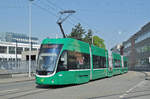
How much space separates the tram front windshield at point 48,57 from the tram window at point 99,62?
274 inches

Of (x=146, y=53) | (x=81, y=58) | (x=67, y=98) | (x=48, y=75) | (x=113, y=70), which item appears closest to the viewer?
(x=67, y=98)

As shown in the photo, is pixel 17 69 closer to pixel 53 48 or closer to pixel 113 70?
pixel 113 70

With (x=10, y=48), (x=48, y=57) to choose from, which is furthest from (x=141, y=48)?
(x=48, y=57)

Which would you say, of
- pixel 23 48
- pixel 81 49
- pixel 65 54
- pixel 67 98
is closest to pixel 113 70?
pixel 81 49

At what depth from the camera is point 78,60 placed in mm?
17391

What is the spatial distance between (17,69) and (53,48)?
50.0ft

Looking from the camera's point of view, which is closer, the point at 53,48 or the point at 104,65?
the point at 53,48

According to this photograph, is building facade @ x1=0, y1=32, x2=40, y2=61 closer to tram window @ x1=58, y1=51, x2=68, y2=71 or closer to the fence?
the fence

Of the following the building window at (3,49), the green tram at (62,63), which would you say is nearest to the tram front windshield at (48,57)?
the green tram at (62,63)

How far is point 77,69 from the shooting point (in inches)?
664

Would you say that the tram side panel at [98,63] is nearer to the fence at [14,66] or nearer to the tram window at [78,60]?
the tram window at [78,60]

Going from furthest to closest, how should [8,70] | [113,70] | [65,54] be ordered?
[113,70], [8,70], [65,54]

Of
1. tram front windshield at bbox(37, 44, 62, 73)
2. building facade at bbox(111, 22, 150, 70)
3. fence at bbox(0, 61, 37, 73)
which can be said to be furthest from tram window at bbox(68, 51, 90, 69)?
building facade at bbox(111, 22, 150, 70)

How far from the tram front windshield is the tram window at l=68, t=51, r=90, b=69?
1.31 m
